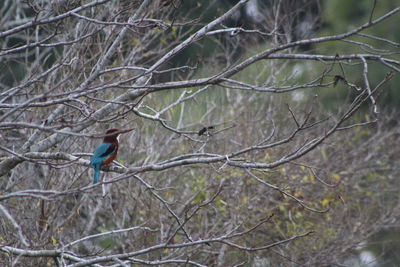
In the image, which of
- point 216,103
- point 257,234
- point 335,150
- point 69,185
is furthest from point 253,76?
point 69,185

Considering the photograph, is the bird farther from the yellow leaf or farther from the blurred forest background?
the yellow leaf

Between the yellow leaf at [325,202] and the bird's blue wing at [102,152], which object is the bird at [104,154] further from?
the yellow leaf at [325,202]

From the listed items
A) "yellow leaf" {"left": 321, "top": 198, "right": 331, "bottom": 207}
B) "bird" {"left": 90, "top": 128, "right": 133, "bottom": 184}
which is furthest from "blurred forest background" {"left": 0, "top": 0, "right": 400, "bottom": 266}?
"bird" {"left": 90, "top": 128, "right": 133, "bottom": 184}

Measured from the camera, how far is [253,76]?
37.9ft

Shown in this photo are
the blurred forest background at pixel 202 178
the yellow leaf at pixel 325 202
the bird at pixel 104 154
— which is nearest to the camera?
the bird at pixel 104 154

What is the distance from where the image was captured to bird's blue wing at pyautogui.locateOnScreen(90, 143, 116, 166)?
605cm

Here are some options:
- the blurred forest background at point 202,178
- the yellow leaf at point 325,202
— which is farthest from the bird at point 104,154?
the yellow leaf at point 325,202

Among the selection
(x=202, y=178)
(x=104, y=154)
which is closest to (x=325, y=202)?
(x=202, y=178)

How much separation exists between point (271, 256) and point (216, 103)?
2901mm

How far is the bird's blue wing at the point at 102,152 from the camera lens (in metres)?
6.05

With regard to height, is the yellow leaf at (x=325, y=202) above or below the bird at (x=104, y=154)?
below

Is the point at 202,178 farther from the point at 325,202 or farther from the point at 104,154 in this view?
the point at 104,154

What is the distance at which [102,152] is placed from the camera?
6.22 meters

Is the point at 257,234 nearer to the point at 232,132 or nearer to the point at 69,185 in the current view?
the point at 232,132
